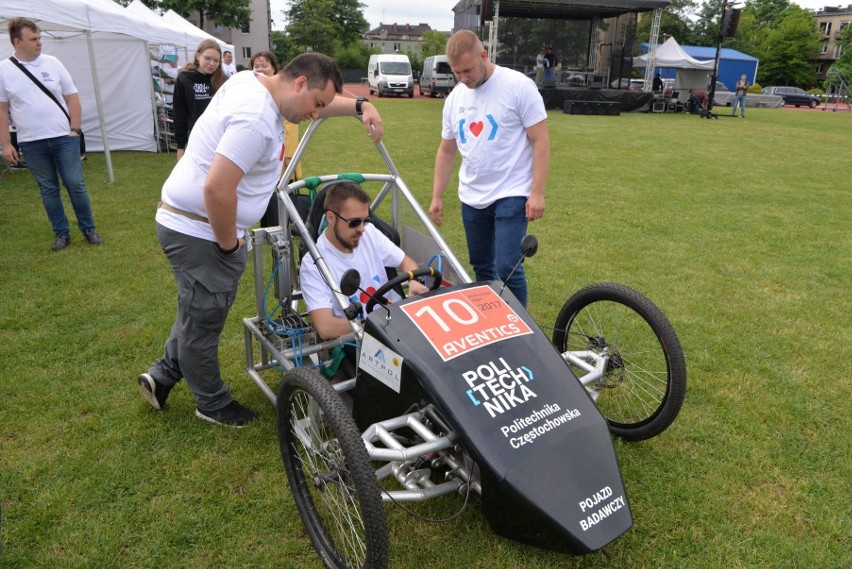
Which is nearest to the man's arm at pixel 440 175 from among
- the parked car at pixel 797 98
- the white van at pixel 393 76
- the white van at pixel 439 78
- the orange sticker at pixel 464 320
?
the orange sticker at pixel 464 320

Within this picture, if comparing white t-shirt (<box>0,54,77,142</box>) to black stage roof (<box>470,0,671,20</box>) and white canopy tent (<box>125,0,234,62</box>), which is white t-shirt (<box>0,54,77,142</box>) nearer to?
white canopy tent (<box>125,0,234,62</box>)

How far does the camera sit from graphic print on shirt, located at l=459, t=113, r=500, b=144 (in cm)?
331

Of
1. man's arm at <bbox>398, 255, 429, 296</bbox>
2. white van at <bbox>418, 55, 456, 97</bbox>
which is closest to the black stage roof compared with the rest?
white van at <bbox>418, 55, 456, 97</bbox>

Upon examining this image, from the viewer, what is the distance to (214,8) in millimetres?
41656

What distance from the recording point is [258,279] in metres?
3.02

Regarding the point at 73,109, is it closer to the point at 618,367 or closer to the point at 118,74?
the point at 618,367

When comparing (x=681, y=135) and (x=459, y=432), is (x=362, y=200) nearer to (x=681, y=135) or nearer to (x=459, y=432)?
(x=459, y=432)

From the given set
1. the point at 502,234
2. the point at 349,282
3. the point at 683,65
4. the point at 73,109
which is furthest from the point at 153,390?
the point at 683,65

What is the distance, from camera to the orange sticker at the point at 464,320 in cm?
225

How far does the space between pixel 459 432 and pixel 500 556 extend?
62 cm

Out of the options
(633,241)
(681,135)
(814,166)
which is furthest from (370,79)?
(633,241)

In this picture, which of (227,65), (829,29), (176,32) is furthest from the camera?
(829,29)

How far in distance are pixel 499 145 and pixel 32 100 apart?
4.27 m

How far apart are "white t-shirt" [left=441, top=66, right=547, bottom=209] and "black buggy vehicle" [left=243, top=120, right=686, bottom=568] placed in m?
0.60
